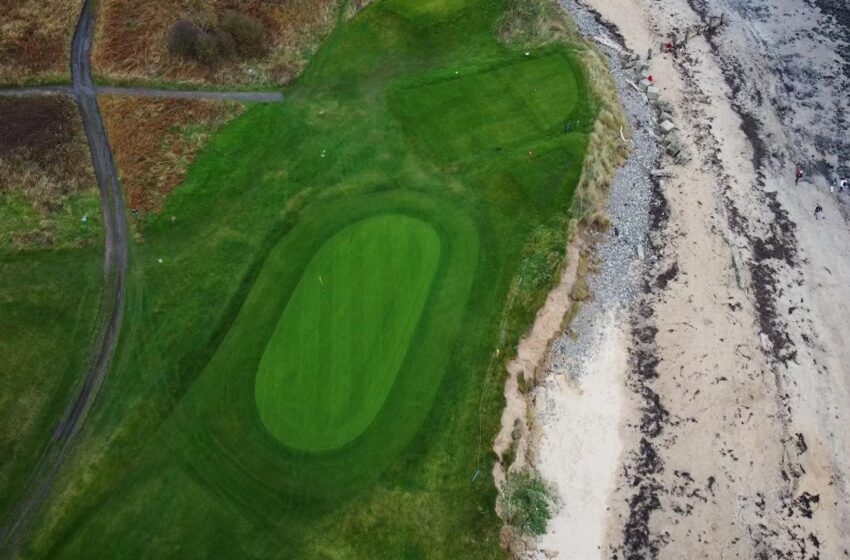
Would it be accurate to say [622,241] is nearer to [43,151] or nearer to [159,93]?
[159,93]

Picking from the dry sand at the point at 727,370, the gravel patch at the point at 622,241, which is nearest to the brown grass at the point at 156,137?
the gravel patch at the point at 622,241

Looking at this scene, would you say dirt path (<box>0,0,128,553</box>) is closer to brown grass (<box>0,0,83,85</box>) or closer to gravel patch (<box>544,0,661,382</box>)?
brown grass (<box>0,0,83,85</box>)

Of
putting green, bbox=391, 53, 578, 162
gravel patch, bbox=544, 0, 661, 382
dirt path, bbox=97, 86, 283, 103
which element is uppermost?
dirt path, bbox=97, 86, 283, 103

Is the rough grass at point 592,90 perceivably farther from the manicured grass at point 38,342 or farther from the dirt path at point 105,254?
the manicured grass at point 38,342

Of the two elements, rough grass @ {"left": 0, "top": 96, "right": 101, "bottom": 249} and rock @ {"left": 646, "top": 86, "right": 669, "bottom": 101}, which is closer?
rough grass @ {"left": 0, "top": 96, "right": 101, "bottom": 249}

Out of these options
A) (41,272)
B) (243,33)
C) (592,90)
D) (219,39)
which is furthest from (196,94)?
(592,90)

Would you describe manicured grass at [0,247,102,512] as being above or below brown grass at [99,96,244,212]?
below

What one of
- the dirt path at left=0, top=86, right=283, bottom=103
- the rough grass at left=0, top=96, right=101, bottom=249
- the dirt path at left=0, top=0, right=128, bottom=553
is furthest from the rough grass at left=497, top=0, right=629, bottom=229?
the rough grass at left=0, top=96, right=101, bottom=249

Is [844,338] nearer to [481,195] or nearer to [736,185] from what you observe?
[736,185]
